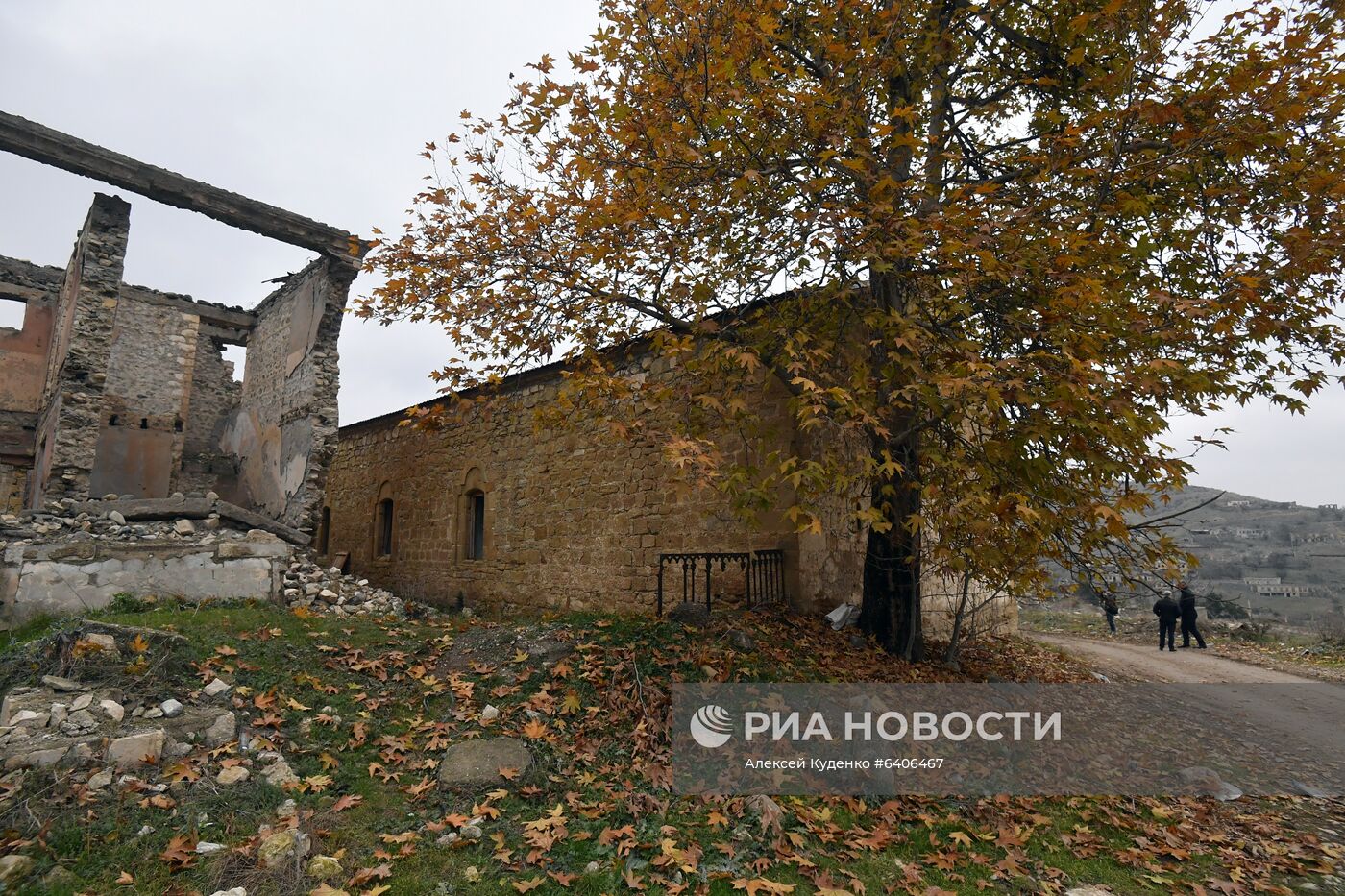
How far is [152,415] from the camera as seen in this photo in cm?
1262

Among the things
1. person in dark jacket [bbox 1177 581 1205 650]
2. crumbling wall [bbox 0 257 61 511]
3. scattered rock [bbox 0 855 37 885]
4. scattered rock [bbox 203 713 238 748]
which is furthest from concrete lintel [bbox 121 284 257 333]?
person in dark jacket [bbox 1177 581 1205 650]

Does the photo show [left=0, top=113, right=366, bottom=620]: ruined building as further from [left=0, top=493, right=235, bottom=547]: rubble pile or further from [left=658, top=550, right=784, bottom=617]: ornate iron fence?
[left=658, top=550, right=784, bottom=617]: ornate iron fence

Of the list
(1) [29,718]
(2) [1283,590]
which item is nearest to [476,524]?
(1) [29,718]

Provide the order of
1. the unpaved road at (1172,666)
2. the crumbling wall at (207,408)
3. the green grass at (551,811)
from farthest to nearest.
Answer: the crumbling wall at (207,408), the unpaved road at (1172,666), the green grass at (551,811)

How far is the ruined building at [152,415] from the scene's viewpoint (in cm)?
746

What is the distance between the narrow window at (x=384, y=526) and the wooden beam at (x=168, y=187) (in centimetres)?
699

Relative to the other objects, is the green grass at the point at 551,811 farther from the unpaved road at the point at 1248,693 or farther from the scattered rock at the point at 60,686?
the unpaved road at the point at 1248,693

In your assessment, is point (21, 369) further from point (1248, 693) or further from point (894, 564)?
point (1248, 693)

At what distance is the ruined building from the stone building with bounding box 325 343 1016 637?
112 inches

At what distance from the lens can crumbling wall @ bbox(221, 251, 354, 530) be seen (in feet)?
33.2

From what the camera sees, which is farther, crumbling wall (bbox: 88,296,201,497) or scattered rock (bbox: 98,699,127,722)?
crumbling wall (bbox: 88,296,201,497)

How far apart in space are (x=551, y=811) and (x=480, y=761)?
727 mm

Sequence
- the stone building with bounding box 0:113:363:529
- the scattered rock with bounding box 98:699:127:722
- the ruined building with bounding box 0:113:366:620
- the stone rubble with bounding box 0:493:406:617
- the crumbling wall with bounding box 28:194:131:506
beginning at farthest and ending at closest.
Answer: the stone building with bounding box 0:113:363:529 → the crumbling wall with bounding box 28:194:131:506 → the ruined building with bounding box 0:113:366:620 → the stone rubble with bounding box 0:493:406:617 → the scattered rock with bounding box 98:699:127:722

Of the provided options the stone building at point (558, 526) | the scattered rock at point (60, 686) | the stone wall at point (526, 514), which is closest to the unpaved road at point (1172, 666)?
the stone building at point (558, 526)
